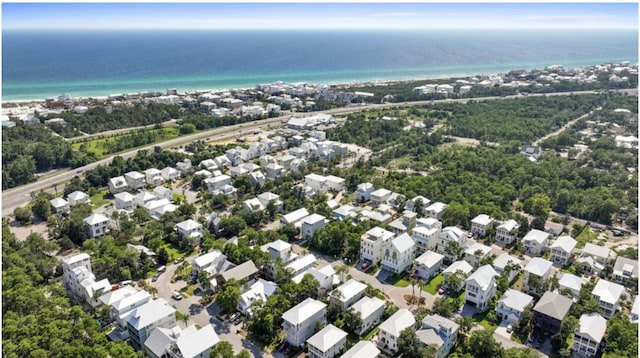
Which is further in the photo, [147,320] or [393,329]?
[147,320]

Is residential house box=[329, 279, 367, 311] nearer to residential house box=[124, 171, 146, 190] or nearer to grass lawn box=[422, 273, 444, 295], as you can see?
grass lawn box=[422, 273, 444, 295]

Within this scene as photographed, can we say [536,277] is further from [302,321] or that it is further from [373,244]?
[302,321]

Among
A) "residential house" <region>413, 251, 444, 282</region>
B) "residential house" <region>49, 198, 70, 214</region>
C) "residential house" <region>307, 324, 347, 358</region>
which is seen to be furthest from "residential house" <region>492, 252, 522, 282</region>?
"residential house" <region>49, 198, 70, 214</region>

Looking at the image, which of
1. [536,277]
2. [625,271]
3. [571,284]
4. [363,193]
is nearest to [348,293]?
[536,277]

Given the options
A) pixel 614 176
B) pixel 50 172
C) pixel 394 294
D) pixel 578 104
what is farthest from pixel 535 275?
pixel 578 104

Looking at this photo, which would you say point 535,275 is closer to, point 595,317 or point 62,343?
point 595,317
